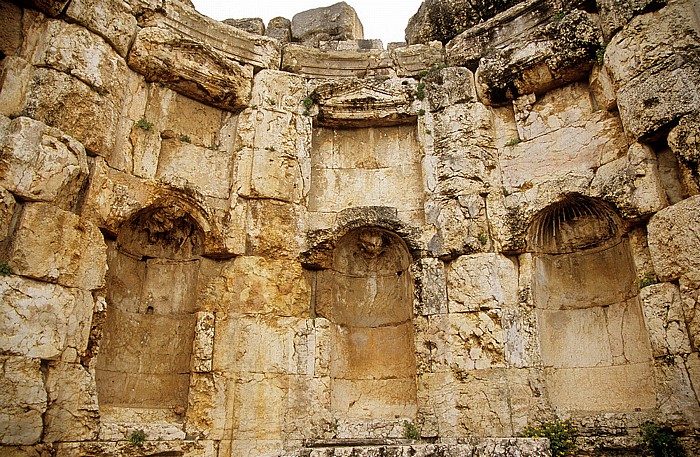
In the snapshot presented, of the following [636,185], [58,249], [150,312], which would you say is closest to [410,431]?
[150,312]

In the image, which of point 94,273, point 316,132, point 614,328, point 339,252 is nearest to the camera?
point 94,273

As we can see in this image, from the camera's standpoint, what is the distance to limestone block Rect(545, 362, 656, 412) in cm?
627

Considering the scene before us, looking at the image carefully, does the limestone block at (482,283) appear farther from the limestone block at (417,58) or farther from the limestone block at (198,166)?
the limestone block at (198,166)

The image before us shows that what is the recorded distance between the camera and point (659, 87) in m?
6.08

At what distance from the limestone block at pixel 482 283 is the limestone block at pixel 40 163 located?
4873mm

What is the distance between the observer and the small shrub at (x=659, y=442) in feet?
17.5

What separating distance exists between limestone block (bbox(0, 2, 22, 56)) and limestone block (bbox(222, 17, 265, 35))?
3.49 m

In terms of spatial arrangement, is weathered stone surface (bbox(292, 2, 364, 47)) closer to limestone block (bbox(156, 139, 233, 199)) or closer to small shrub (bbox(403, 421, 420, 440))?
limestone block (bbox(156, 139, 233, 199))

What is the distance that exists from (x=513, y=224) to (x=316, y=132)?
11.5 feet

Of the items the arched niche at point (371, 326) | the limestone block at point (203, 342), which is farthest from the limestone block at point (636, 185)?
the limestone block at point (203, 342)

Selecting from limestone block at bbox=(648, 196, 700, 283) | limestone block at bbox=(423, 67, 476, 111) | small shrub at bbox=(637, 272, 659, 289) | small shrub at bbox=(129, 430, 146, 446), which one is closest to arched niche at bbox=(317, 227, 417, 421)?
limestone block at bbox=(423, 67, 476, 111)

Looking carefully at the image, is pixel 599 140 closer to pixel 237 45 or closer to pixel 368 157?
pixel 368 157

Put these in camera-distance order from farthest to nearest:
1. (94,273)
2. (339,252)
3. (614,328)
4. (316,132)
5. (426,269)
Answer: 1. (316,132)
2. (339,252)
3. (426,269)
4. (614,328)
5. (94,273)

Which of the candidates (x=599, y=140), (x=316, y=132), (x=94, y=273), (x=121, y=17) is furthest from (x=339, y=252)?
(x=121, y=17)
